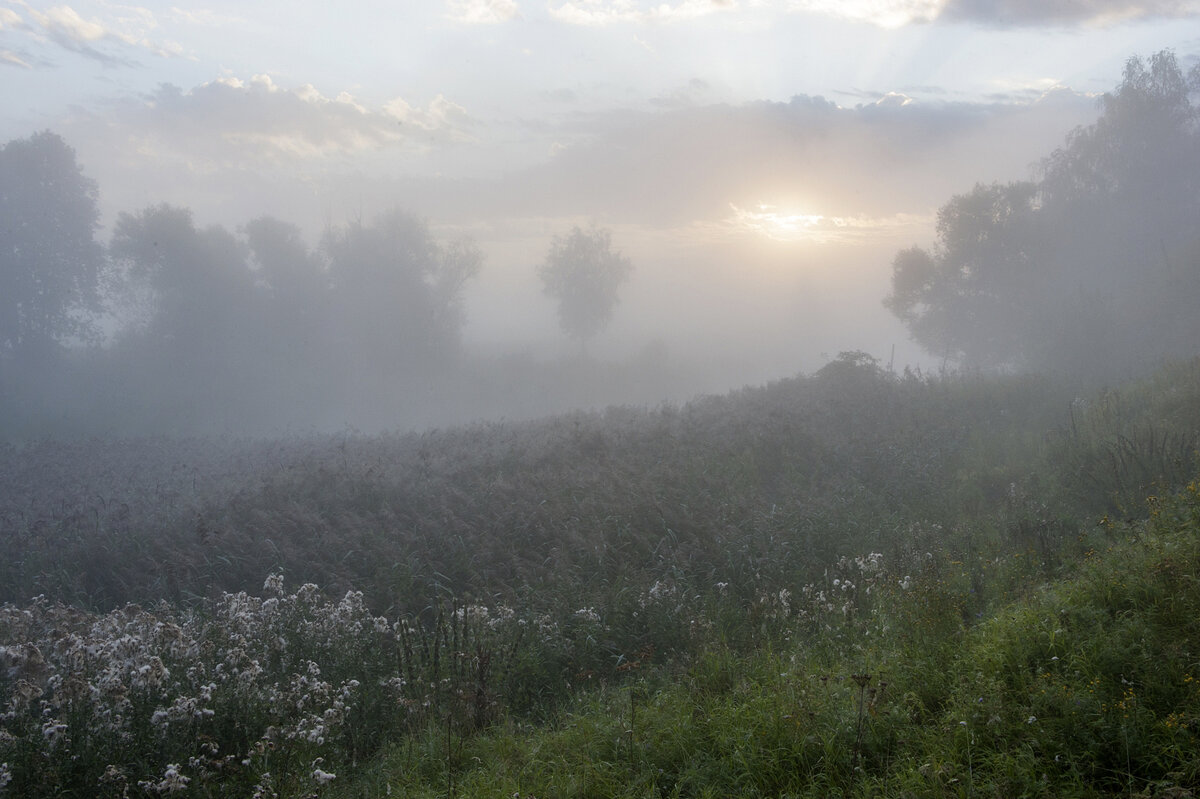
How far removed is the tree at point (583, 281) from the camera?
2185 inches

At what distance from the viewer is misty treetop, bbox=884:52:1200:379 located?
31891 millimetres

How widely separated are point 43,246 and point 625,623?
43.9m

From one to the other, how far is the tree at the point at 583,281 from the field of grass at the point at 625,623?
4068cm

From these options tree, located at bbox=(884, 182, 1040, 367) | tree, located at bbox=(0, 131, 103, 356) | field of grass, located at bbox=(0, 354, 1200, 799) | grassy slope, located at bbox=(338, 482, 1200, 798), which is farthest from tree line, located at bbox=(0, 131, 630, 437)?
grassy slope, located at bbox=(338, 482, 1200, 798)

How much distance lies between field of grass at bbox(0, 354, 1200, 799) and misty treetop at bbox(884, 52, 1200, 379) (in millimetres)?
19657

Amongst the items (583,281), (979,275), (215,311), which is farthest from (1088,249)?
(215,311)

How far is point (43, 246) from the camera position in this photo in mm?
36906

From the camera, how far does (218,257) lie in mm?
44469

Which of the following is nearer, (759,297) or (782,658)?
(782,658)

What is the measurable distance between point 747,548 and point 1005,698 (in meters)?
6.10

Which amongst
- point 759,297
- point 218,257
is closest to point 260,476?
point 218,257

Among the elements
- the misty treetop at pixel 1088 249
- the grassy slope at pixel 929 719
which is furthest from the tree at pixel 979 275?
the grassy slope at pixel 929 719

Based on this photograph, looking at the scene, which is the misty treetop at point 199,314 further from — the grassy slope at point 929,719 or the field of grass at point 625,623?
the grassy slope at point 929,719

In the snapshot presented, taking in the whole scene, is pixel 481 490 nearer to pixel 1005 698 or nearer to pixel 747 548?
pixel 747 548
